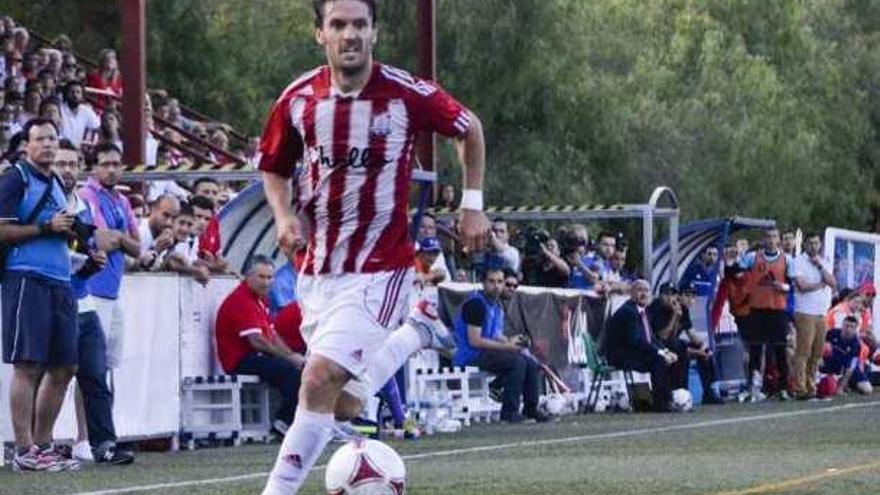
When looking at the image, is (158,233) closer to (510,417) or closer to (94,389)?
(94,389)

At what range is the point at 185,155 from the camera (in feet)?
94.6

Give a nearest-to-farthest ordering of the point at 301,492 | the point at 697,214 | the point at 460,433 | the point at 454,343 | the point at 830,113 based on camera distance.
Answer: the point at 301,492 < the point at 460,433 < the point at 454,343 < the point at 697,214 < the point at 830,113

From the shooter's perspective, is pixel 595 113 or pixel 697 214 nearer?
pixel 595 113

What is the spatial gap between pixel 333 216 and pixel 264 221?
10.7 meters

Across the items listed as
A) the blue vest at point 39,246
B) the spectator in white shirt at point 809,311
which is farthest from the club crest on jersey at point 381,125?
the spectator in white shirt at point 809,311

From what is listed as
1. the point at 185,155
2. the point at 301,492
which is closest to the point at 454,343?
the point at 185,155

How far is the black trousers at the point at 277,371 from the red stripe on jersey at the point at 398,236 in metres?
8.98

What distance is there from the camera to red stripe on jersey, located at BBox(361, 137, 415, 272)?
10484 mm

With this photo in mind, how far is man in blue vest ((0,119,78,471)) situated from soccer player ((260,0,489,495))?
4.74m

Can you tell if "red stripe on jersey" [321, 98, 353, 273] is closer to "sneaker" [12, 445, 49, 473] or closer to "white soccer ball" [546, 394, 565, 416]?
"sneaker" [12, 445, 49, 473]

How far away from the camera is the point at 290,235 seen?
397 inches

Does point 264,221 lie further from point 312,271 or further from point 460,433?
point 312,271

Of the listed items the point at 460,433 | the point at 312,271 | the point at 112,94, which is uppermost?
the point at 112,94

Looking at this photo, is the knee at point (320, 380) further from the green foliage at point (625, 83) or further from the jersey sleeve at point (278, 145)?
the green foliage at point (625, 83)
